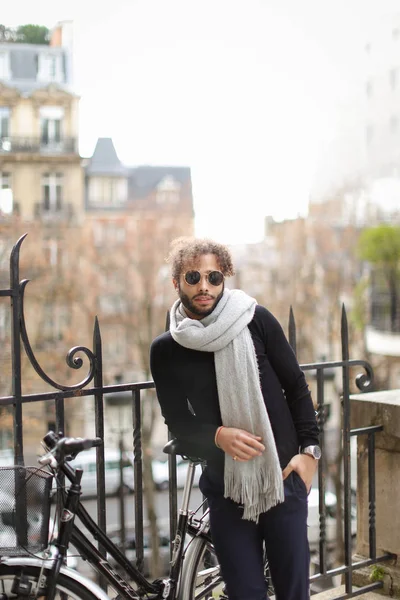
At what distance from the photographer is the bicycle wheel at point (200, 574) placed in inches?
94.0

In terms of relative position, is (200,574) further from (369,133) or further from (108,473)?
(369,133)

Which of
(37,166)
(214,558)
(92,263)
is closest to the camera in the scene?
(214,558)

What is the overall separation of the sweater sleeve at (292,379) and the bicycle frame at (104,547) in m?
0.41

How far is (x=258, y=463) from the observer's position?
2.11 metres

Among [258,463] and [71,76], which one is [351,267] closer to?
[71,76]

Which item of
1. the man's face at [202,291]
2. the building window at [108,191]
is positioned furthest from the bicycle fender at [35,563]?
the building window at [108,191]

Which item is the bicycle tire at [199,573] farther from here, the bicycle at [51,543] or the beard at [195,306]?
the beard at [195,306]

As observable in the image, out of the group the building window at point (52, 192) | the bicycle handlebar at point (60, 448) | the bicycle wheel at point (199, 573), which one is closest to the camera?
the bicycle handlebar at point (60, 448)

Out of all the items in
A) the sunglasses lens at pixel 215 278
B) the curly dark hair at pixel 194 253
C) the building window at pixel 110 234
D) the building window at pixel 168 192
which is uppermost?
the building window at pixel 168 192

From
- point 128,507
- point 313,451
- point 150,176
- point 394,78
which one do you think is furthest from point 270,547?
point 394,78

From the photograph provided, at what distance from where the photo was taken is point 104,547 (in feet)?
7.36

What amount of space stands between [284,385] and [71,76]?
3097cm

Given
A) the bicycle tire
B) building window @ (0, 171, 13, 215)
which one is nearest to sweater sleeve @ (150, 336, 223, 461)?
the bicycle tire

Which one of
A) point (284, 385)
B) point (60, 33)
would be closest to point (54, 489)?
point (284, 385)
